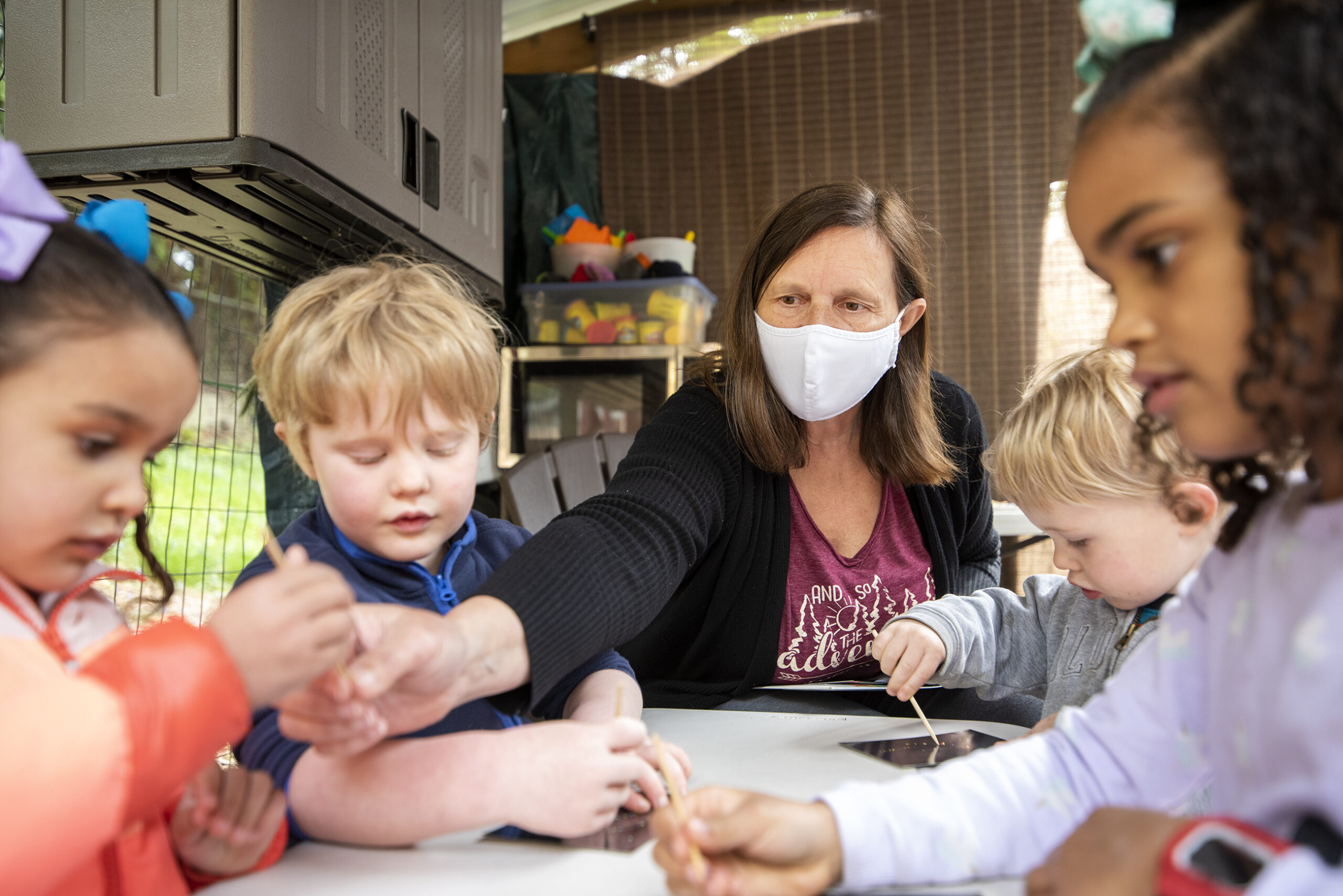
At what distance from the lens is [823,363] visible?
1291 millimetres

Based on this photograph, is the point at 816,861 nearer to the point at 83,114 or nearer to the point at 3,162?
the point at 3,162

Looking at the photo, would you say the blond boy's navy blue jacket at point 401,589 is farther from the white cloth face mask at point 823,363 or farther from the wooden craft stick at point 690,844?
the white cloth face mask at point 823,363

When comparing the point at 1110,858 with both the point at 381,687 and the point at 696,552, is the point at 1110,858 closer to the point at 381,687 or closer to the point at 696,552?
the point at 381,687

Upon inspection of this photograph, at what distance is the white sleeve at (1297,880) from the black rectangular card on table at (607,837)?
1.30ft

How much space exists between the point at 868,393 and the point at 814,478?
151 mm

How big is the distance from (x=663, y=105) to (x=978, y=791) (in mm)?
3428

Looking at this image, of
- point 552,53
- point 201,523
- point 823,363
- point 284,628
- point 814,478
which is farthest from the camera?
point 552,53

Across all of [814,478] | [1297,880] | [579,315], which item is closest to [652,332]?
[579,315]

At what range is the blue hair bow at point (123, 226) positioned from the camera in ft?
2.02

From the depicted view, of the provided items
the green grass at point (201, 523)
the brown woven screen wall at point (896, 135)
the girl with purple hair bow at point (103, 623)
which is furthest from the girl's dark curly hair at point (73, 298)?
the brown woven screen wall at point (896, 135)

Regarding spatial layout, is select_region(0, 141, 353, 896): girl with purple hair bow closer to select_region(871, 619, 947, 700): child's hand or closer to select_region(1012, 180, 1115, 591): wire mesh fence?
select_region(871, 619, 947, 700): child's hand

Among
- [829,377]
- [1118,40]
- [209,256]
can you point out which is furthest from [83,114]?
[1118,40]

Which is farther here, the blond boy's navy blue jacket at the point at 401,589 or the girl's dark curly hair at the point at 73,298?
the blond boy's navy blue jacket at the point at 401,589

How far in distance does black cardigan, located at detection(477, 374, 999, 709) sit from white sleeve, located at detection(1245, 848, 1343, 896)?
528 millimetres
